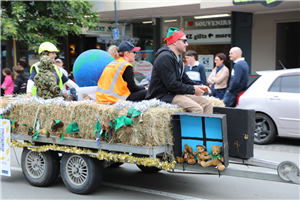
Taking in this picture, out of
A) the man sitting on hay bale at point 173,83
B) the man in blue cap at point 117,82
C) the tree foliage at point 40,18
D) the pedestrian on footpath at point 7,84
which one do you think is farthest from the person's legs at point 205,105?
the pedestrian on footpath at point 7,84

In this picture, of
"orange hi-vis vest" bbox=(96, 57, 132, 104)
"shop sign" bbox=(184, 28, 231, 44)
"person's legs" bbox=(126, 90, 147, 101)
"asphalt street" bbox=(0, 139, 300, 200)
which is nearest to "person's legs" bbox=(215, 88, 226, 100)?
"asphalt street" bbox=(0, 139, 300, 200)

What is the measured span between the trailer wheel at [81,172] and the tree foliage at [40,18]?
739 cm

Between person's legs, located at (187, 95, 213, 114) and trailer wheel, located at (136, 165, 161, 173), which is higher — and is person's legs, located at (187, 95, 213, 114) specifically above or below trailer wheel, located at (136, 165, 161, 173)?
above

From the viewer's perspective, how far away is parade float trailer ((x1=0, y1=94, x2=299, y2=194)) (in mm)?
4328

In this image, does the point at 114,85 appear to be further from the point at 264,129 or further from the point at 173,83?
the point at 264,129

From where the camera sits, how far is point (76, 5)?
1241cm

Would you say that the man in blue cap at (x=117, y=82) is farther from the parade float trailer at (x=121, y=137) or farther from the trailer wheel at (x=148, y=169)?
the trailer wheel at (x=148, y=169)

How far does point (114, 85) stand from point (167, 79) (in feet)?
2.95

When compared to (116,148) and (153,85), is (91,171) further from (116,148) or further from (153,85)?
(153,85)

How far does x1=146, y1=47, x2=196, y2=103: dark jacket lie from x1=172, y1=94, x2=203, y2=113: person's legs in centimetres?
8

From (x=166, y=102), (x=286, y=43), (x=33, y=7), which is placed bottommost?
(x=166, y=102)

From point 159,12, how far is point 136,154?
11402mm

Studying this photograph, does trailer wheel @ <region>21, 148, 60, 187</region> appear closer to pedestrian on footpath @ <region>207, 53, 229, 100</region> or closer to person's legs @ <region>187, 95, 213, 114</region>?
person's legs @ <region>187, 95, 213, 114</region>

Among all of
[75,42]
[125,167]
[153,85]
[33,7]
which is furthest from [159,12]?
[153,85]
